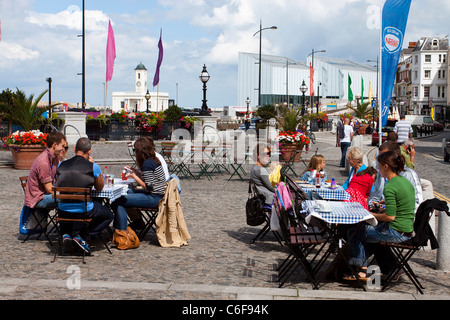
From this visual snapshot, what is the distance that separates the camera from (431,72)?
104 metres

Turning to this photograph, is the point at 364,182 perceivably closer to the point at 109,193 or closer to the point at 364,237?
the point at 364,237

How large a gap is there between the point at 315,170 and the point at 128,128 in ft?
83.5

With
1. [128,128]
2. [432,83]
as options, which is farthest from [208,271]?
[432,83]

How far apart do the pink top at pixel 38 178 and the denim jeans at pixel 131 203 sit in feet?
3.26

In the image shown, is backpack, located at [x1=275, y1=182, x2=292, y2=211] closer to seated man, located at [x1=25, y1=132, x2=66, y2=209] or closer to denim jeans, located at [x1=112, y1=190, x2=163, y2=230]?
denim jeans, located at [x1=112, y1=190, x2=163, y2=230]

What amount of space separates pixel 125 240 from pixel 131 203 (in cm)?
53

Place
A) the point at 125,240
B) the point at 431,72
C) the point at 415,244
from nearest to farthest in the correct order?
1. the point at 415,244
2. the point at 125,240
3. the point at 431,72

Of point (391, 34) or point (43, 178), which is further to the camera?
point (391, 34)

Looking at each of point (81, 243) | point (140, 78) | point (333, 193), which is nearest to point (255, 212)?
point (333, 193)

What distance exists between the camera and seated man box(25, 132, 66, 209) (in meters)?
7.90

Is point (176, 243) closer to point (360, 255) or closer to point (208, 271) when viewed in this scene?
point (208, 271)

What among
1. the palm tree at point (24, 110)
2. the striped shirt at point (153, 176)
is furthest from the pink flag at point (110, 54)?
the striped shirt at point (153, 176)
